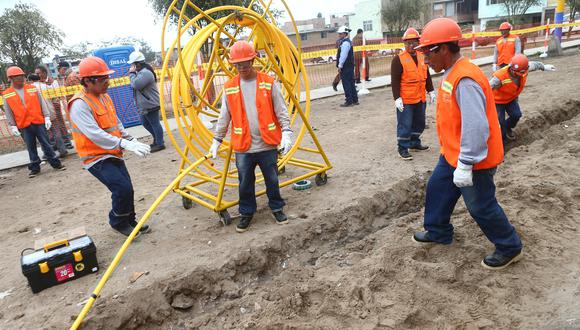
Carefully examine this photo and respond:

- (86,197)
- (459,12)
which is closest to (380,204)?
(86,197)

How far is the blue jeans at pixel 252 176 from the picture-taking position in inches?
159

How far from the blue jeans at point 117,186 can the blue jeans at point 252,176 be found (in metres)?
1.14

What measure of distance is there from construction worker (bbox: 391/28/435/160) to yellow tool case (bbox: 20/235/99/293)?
4.16m

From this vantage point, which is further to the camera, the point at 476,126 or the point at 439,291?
the point at 439,291

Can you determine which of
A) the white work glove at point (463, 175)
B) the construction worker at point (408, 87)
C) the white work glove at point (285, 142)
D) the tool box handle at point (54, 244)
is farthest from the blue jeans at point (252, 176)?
the construction worker at point (408, 87)

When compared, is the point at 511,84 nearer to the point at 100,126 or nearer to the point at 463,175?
the point at 463,175

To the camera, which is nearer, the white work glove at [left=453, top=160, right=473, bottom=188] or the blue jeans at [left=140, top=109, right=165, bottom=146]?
the white work glove at [left=453, top=160, right=473, bottom=188]

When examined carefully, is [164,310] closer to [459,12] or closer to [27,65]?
[27,65]

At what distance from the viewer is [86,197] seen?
5695 mm

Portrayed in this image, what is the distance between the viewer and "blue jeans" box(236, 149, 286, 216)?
4.04 metres

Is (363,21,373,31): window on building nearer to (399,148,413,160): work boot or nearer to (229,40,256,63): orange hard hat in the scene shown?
(399,148,413,160): work boot

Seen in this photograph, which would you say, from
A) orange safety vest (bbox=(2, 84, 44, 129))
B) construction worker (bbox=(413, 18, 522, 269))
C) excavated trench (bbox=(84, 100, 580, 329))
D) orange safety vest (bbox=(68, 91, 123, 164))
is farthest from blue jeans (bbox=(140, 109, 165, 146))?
construction worker (bbox=(413, 18, 522, 269))

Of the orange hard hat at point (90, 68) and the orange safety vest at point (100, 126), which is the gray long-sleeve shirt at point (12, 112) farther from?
the orange hard hat at point (90, 68)

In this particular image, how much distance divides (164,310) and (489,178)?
267 centimetres
